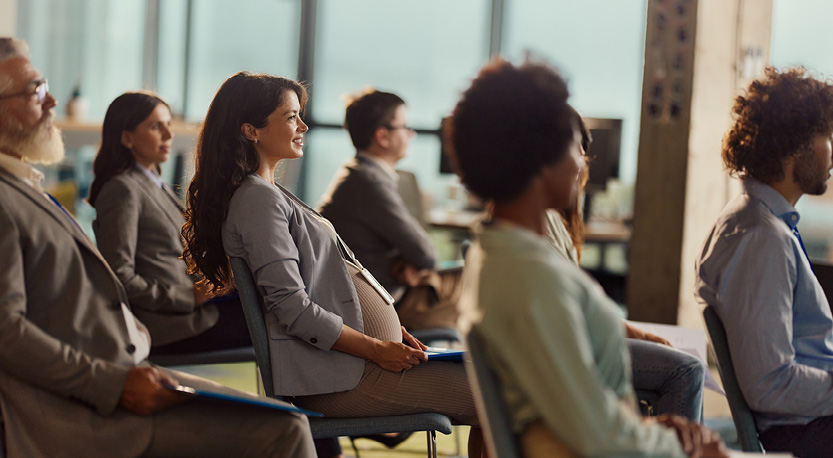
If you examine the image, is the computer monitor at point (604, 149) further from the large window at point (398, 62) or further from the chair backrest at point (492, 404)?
the chair backrest at point (492, 404)

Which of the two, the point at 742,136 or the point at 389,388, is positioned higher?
the point at 742,136

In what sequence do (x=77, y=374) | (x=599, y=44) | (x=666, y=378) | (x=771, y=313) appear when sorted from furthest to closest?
(x=599, y=44) < (x=666, y=378) < (x=771, y=313) < (x=77, y=374)

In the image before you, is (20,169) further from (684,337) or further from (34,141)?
(684,337)

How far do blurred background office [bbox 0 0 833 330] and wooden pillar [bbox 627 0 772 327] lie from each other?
104cm

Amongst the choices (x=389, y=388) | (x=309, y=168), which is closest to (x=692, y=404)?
(x=389, y=388)

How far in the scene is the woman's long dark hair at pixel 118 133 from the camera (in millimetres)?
3014

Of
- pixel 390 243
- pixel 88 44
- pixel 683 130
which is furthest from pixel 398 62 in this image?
pixel 390 243

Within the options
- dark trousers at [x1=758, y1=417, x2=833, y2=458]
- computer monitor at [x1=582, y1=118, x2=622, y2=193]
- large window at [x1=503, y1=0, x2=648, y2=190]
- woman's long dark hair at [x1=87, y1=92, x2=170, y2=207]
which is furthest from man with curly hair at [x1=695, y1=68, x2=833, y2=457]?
large window at [x1=503, y1=0, x2=648, y2=190]

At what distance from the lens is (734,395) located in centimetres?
198

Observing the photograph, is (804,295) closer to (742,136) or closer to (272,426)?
(742,136)

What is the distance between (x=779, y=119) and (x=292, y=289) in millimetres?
1231

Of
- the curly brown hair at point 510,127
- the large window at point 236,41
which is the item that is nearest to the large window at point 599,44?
the large window at point 236,41

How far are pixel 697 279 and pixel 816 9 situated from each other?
3659 mm

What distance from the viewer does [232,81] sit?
2207 mm
